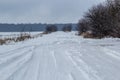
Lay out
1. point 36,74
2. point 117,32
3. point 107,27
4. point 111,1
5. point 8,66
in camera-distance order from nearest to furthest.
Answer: point 36,74
point 8,66
point 111,1
point 117,32
point 107,27

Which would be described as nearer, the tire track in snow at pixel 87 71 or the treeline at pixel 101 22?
the tire track in snow at pixel 87 71

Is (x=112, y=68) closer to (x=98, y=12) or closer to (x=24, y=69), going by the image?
(x=24, y=69)

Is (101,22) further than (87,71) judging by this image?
Yes

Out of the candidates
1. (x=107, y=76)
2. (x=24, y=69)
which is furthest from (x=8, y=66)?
(x=107, y=76)

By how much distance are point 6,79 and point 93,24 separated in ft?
134

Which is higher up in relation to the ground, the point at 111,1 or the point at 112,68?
the point at 111,1

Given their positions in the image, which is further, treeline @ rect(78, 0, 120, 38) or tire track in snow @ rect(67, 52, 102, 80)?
treeline @ rect(78, 0, 120, 38)

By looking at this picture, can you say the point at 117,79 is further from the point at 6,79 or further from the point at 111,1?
the point at 111,1

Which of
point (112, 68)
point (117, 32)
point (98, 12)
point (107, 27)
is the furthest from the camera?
point (98, 12)

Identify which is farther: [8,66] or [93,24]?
[93,24]

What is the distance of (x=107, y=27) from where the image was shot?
150 feet

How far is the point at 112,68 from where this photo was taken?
11.7 metres

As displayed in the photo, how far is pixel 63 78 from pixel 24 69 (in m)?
2.63

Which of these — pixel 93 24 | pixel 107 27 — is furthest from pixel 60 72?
pixel 93 24
